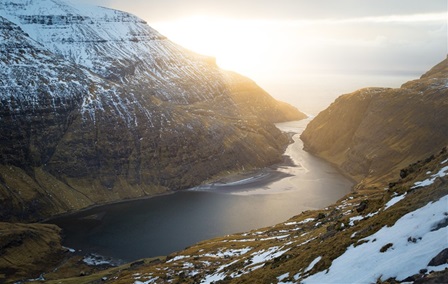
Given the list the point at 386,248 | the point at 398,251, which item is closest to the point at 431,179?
the point at 386,248

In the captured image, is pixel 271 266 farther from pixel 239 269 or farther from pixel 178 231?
pixel 178 231

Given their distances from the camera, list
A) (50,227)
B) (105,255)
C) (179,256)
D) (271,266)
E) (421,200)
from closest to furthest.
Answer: (421,200) → (271,266) → (179,256) → (105,255) → (50,227)

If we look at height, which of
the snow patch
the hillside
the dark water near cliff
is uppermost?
the snow patch

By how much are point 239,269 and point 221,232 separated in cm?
9876

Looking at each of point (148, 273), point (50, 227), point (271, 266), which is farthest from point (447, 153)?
point (50, 227)

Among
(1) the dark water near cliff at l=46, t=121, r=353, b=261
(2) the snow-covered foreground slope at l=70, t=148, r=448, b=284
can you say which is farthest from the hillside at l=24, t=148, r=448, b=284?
(1) the dark water near cliff at l=46, t=121, r=353, b=261

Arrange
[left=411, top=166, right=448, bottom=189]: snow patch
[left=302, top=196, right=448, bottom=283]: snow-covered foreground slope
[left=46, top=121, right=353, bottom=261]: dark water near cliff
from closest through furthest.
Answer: [left=302, top=196, right=448, bottom=283]: snow-covered foreground slope < [left=411, top=166, right=448, bottom=189]: snow patch < [left=46, top=121, right=353, bottom=261]: dark water near cliff

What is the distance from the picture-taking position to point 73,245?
502 feet

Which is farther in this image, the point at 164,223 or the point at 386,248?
the point at 164,223

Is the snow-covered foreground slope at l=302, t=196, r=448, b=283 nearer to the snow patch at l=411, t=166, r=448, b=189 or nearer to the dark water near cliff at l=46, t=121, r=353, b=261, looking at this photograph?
the snow patch at l=411, t=166, r=448, b=189

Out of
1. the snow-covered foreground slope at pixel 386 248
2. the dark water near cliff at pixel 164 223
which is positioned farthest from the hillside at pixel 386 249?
the dark water near cliff at pixel 164 223

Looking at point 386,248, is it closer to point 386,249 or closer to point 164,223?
point 386,249

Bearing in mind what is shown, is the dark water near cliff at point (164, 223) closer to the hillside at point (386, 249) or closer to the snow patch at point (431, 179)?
the hillside at point (386, 249)

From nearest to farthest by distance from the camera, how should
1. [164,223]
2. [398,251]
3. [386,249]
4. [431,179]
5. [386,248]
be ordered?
[398,251], [386,249], [386,248], [431,179], [164,223]
